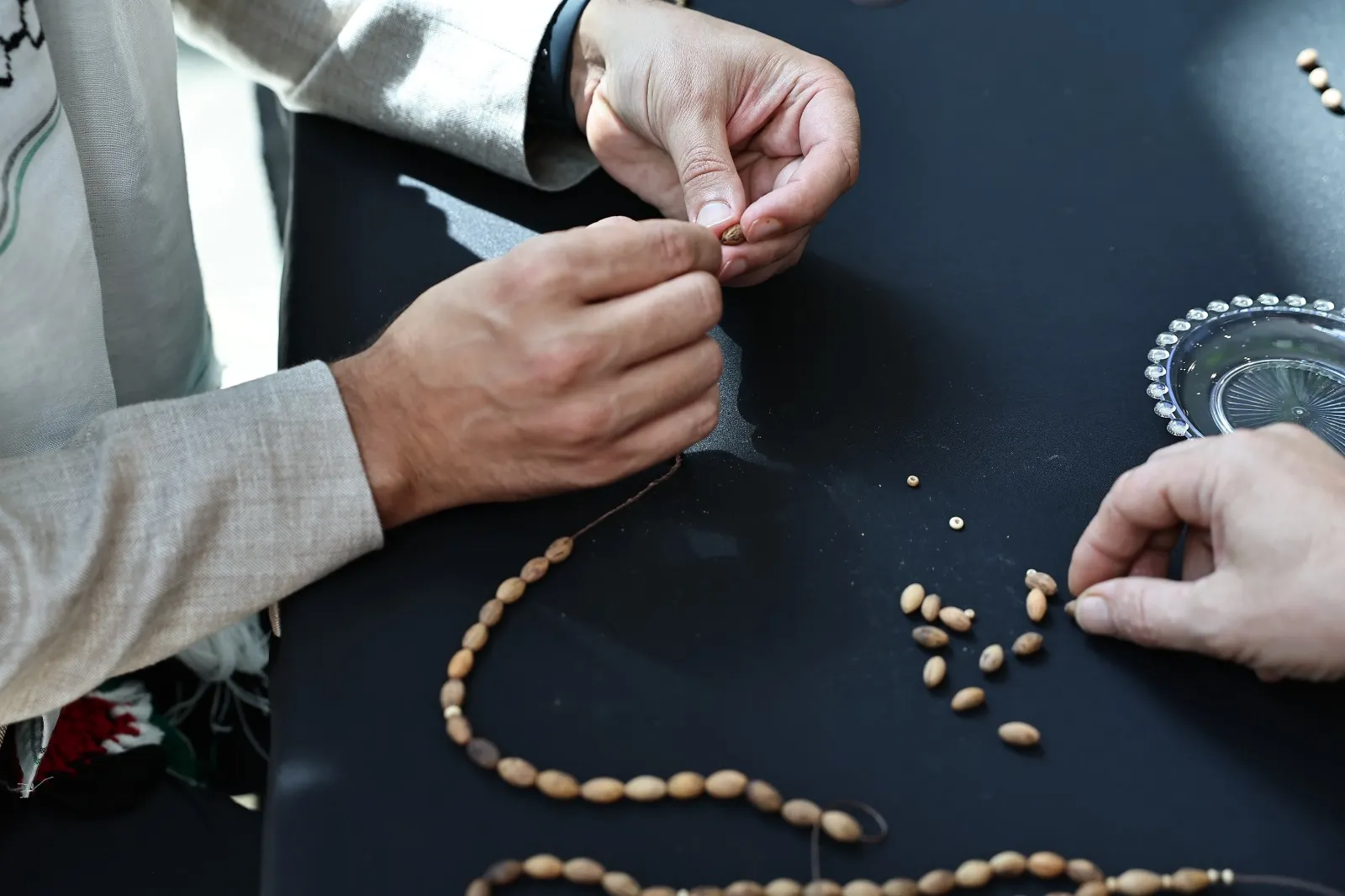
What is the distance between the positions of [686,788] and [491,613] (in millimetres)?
170

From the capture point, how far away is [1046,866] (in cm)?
65

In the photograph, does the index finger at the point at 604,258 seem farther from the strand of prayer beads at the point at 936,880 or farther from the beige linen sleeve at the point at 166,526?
the strand of prayer beads at the point at 936,880

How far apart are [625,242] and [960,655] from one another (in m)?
0.34

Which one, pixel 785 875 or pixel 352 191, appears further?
pixel 352 191

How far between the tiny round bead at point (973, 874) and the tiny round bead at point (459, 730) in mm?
283

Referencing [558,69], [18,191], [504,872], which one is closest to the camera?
[504,872]

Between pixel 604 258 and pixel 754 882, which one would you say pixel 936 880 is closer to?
pixel 754 882

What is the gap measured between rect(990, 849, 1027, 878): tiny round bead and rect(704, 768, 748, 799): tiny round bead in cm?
14

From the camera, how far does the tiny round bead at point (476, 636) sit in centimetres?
74

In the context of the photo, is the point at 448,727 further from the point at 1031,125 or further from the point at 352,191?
the point at 1031,125

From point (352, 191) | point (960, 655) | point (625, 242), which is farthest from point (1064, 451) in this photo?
point (352, 191)

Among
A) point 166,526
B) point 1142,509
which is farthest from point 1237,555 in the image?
point 166,526

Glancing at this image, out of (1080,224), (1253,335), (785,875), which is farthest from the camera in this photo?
(1080,224)

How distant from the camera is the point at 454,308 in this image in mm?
820
